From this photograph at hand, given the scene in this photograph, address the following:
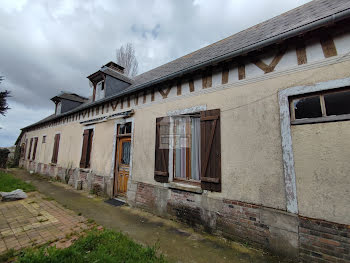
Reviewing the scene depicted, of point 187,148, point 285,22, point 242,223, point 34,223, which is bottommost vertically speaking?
point 34,223

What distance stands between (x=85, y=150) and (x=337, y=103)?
8489 mm

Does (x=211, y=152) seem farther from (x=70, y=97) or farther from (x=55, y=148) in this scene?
(x=70, y=97)

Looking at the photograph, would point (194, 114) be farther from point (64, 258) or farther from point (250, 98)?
point (64, 258)

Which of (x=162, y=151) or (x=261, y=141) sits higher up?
(x=261, y=141)

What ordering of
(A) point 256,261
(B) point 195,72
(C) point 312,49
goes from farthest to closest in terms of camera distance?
(B) point 195,72
(C) point 312,49
(A) point 256,261

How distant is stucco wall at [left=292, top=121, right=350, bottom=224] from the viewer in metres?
2.36

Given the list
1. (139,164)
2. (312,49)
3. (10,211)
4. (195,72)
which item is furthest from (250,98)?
(10,211)

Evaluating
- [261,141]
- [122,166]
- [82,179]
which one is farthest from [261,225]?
[82,179]

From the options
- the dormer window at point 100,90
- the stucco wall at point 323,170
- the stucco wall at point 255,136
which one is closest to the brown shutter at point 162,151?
the stucco wall at point 255,136

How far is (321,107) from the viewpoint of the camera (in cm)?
264

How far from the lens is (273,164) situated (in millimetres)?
2920

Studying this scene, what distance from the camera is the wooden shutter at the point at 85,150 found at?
24.3 feet

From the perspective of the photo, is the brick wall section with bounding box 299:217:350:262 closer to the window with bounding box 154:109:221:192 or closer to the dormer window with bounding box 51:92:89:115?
the window with bounding box 154:109:221:192

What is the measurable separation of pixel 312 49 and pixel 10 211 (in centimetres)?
782
